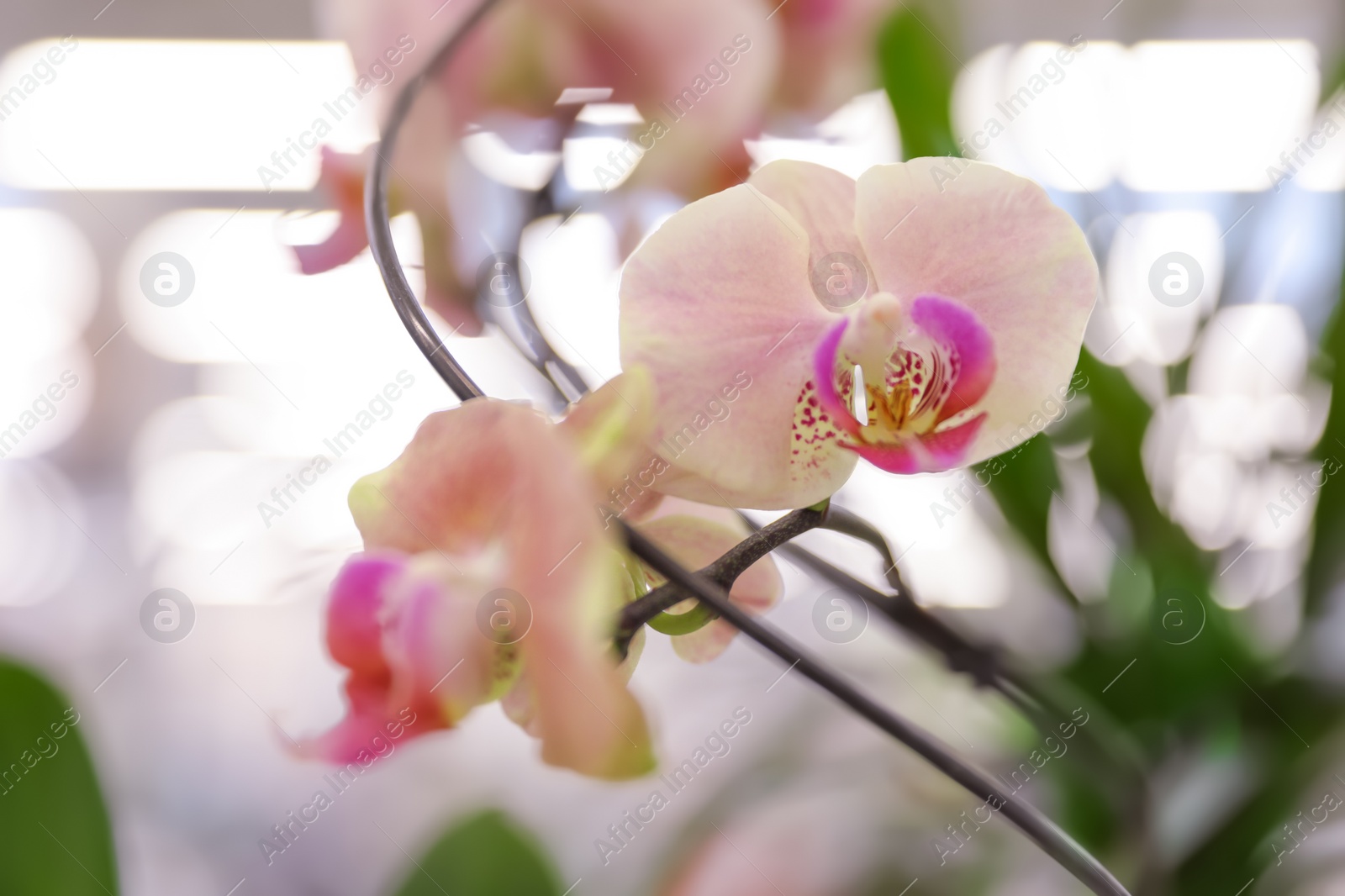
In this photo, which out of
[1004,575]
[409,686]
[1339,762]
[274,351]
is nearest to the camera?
[409,686]

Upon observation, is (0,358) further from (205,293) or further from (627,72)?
(627,72)

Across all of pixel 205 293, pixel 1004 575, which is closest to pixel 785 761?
pixel 1004 575

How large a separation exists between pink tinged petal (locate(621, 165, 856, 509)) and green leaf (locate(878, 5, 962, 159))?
17 centimetres

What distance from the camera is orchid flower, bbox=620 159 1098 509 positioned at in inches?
6.4

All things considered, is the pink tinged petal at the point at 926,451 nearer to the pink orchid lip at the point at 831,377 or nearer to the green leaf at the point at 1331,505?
the pink orchid lip at the point at 831,377

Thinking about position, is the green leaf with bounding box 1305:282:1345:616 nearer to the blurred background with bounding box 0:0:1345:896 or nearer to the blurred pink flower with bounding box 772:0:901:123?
the blurred background with bounding box 0:0:1345:896

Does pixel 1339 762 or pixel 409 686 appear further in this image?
pixel 1339 762

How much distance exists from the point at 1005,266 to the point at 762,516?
8.3 inches

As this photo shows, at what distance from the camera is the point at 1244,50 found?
0.94m

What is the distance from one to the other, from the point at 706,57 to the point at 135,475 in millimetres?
937

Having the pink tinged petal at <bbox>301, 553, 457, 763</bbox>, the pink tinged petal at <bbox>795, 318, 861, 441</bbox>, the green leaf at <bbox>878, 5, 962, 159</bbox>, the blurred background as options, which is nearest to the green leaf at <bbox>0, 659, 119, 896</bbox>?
the blurred background

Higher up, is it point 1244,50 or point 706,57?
point 706,57

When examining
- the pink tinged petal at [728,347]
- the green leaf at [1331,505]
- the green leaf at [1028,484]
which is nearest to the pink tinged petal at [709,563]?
the pink tinged petal at [728,347]

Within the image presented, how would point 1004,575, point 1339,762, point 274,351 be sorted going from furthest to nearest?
point 274,351 → point 1004,575 → point 1339,762
